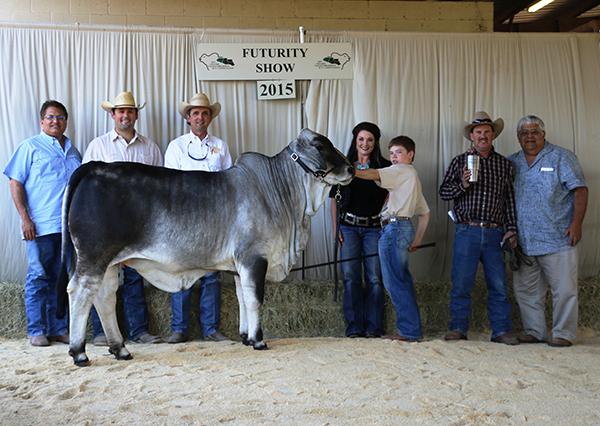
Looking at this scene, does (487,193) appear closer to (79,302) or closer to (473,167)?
(473,167)

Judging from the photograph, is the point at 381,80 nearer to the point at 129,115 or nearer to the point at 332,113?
the point at 332,113

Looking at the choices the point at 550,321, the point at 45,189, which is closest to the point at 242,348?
the point at 45,189

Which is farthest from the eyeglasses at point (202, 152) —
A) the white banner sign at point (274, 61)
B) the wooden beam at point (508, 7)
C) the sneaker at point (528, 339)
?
the wooden beam at point (508, 7)

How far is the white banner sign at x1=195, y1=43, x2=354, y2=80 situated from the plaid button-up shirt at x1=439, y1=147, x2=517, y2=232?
1.36 meters

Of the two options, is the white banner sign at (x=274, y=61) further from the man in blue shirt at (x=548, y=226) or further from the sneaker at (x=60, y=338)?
the sneaker at (x=60, y=338)

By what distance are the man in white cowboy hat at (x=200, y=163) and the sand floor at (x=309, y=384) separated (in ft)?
0.95

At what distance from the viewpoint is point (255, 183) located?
485 centimetres

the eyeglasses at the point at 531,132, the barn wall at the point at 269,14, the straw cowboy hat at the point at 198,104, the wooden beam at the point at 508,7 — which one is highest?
the wooden beam at the point at 508,7

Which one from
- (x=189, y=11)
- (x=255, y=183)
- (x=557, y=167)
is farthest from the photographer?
(x=189, y=11)

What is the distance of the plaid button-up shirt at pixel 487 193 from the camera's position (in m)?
5.23

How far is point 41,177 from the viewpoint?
5242 mm

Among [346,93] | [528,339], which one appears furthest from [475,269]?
[346,93]

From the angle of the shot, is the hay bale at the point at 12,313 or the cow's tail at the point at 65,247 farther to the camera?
the hay bale at the point at 12,313

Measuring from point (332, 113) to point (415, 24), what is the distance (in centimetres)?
156
